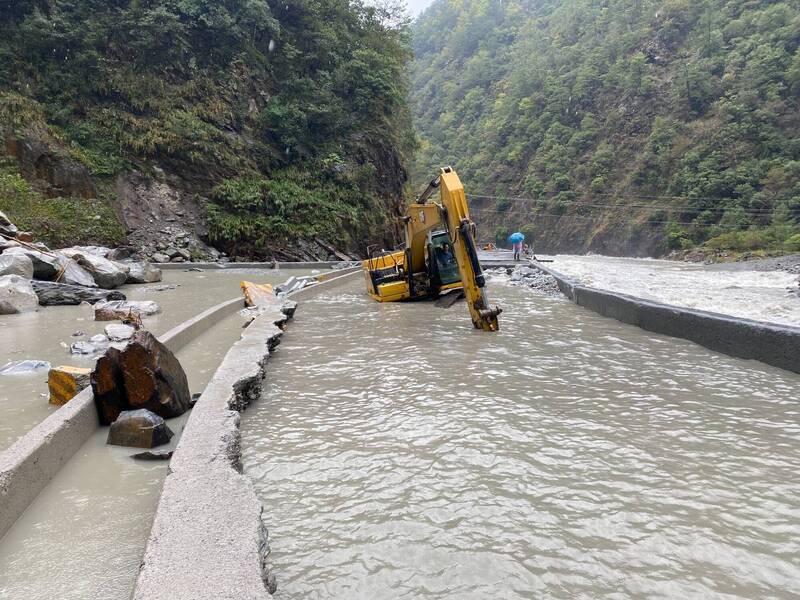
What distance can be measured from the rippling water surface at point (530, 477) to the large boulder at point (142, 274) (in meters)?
11.3

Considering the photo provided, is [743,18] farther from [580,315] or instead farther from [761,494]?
[761,494]

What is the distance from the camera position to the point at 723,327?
6371 millimetres

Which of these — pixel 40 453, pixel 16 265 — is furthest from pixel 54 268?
pixel 40 453

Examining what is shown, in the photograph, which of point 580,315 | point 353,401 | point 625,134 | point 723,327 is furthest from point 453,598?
point 625,134

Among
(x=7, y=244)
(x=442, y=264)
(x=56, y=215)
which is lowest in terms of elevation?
(x=442, y=264)

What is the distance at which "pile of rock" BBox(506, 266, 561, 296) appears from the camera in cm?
1470

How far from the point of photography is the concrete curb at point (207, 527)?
6.17 feet

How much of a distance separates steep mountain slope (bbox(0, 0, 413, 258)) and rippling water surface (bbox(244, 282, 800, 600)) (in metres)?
20.3

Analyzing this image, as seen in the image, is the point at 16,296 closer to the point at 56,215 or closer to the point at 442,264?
the point at 442,264

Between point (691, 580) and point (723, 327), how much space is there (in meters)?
5.07

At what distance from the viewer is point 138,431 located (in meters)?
3.62

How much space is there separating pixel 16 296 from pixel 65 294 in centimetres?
115

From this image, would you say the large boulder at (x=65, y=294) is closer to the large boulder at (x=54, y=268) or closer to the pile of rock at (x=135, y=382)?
the large boulder at (x=54, y=268)

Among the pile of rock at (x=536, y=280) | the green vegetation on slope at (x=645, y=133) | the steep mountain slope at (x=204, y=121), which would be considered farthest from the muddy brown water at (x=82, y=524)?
the green vegetation on slope at (x=645, y=133)
